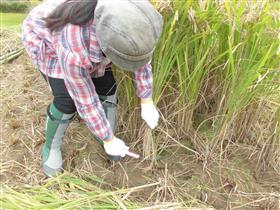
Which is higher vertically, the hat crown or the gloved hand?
the hat crown

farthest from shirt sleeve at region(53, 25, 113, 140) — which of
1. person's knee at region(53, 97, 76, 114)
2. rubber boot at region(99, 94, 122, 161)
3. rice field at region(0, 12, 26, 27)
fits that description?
rice field at region(0, 12, 26, 27)

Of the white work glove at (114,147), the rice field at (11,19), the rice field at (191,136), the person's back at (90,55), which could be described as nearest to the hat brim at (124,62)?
the person's back at (90,55)

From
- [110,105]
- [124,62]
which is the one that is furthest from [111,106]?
[124,62]

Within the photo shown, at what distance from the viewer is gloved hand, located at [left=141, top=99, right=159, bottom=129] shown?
1.63 meters

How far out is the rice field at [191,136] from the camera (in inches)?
59.4

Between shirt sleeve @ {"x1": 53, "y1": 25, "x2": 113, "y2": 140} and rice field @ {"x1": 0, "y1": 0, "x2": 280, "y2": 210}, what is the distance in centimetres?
21

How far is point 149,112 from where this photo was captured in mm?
1627

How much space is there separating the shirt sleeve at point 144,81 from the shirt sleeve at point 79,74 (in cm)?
17

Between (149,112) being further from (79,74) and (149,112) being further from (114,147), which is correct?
(79,74)

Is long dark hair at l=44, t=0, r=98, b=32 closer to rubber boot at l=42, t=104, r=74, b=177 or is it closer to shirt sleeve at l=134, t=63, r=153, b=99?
shirt sleeve at l=134, t=63, r=153, b=99

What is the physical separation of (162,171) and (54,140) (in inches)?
18.1

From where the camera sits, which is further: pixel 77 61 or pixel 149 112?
pixel 149 112

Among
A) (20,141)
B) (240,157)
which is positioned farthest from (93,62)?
(240,157)

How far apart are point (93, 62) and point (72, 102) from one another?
0.23 metres
